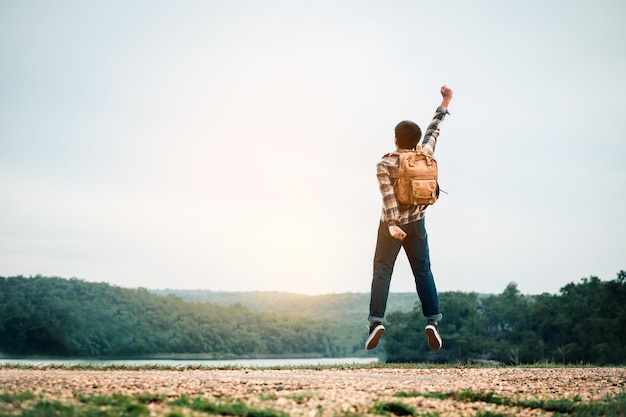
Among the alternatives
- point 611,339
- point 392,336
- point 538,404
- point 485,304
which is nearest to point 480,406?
point 538,404

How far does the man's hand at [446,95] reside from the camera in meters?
11.3

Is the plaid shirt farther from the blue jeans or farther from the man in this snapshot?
the blue jeans

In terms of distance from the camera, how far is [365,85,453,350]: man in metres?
10.3

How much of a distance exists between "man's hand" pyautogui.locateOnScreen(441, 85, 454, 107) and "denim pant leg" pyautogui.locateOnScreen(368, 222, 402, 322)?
2.32 m

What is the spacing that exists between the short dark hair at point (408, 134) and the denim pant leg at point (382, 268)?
1.26 metres

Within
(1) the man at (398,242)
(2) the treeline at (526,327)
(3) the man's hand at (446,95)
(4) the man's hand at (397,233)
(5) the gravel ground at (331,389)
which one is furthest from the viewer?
(2) the treeline at (526,327)

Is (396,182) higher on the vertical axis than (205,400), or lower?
higher

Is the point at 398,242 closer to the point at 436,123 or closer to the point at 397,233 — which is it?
the point at 397,233

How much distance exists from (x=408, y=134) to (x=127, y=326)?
153875 millimetres

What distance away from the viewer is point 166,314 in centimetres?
16988

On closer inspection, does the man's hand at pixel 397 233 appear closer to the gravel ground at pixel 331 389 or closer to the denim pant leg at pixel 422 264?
the denim pant leg at pixel 422 264

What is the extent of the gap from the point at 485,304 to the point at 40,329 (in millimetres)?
87769

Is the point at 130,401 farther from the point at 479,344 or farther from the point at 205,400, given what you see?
the point at 479,344

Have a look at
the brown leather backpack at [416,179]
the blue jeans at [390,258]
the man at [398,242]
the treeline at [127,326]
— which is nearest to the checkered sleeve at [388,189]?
the man at [398,242]
